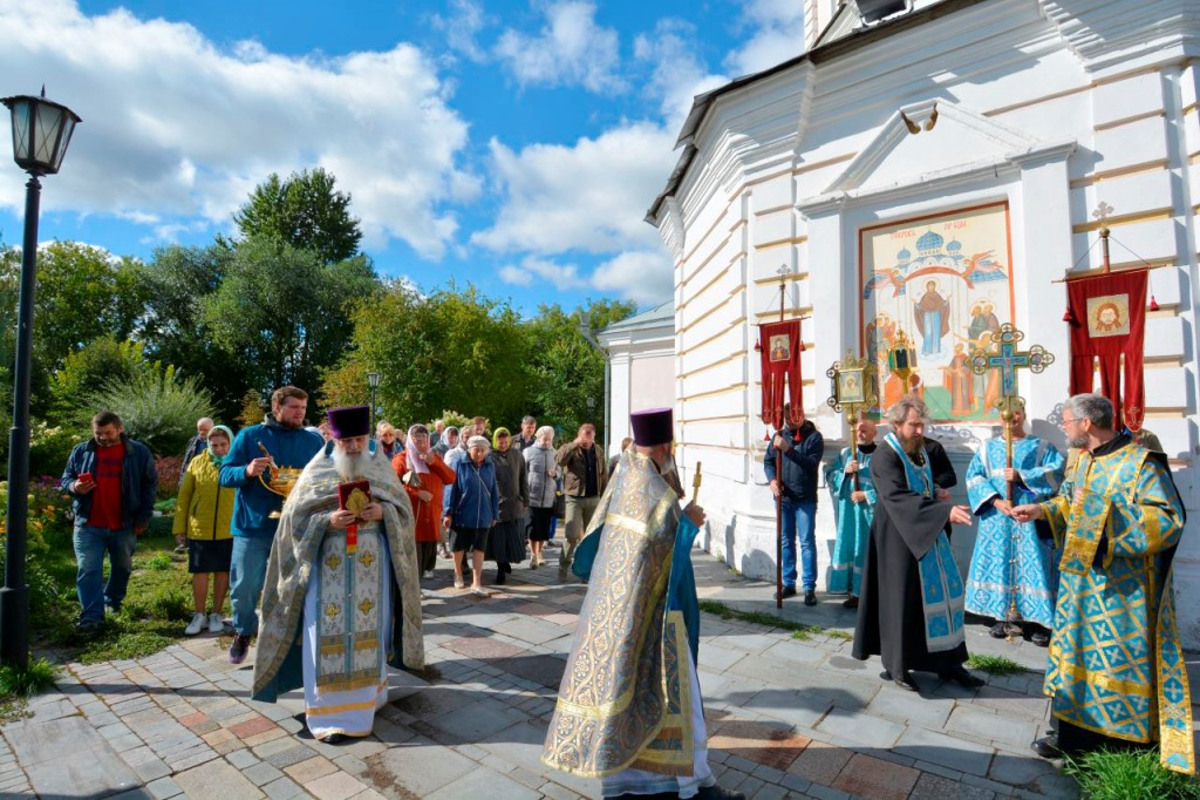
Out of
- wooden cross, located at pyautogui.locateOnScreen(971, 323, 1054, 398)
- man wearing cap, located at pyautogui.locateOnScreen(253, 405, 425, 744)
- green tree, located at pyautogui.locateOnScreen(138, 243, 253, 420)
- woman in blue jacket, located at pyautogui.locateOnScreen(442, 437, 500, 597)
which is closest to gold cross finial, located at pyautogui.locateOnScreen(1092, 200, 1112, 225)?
wooden cross, located at pyautogui.locateOnScreen(971, 323, 1054, 398)

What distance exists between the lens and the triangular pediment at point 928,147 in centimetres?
634

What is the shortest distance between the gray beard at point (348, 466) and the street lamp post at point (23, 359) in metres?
2.45

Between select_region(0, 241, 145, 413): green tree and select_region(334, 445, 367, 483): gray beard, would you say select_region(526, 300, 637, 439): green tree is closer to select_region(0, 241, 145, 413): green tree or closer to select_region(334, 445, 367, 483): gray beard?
select_region(0, 241, 145, 413): green tree

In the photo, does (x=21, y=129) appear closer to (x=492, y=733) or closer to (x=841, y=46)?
(x=492, y=733)

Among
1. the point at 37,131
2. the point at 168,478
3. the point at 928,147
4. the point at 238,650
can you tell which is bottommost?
the point at 238,650

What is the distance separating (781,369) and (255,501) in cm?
517

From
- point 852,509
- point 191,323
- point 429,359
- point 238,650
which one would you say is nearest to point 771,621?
point 852,509

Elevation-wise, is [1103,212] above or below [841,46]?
below

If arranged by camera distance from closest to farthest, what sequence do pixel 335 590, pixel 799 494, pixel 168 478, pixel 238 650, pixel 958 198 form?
pixel 335 590, pixel 238 650, pixel 958 198, pixel 799 494, pixel 168 478

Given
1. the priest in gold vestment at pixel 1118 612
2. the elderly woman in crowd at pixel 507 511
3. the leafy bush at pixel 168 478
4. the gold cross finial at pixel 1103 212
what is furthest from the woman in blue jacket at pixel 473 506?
the leafy bush at pixel 168 478

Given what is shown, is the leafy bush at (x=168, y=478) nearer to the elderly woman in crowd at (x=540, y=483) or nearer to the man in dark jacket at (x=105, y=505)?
the man in dark jacket at (x=105, y=505)

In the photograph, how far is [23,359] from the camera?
459cm

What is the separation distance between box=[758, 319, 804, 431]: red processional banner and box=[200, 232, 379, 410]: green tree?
27.5 metres

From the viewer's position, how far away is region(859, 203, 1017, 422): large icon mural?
643 centimetres
